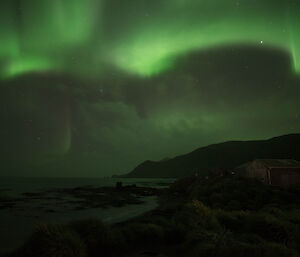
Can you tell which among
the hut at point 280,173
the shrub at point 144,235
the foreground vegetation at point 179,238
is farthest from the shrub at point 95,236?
the hut at point 280,173

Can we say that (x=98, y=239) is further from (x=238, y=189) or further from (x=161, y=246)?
(x=238, y=189)

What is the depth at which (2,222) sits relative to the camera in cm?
2405

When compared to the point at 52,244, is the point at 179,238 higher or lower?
lower

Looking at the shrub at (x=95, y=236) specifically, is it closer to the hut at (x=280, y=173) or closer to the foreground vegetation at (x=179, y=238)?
the foreground vegetation at (x=179, y=238)

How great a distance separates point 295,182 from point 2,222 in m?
41.6

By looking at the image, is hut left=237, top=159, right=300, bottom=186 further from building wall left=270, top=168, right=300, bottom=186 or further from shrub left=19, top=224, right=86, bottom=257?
shrub left=19, top=224, right=86, bottom=257

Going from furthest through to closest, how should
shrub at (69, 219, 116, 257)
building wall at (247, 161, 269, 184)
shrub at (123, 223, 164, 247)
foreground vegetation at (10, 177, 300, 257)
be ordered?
building wall at (247, 161, 269, 184) → shrub at (123, 223, 164, 247) → shrub at (69, 219, 116, 257) → foreground vegetation at (10, 177, 300, 257)

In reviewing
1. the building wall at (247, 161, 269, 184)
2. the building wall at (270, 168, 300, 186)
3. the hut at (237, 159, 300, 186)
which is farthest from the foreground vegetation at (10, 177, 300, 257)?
the building wall at (247, 161, 269, 184)

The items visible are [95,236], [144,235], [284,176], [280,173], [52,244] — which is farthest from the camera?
[280,173]

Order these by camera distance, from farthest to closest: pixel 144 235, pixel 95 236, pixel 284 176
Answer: pixel 284 176 → pixel 144 235 → pixel 95 236

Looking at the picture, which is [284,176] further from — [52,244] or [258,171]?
[52,244]

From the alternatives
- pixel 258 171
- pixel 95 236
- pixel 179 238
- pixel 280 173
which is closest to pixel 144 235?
pixel 179 238

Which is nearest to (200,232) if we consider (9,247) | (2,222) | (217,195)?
(9,247)

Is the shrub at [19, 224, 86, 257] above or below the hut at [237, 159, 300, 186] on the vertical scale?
above
